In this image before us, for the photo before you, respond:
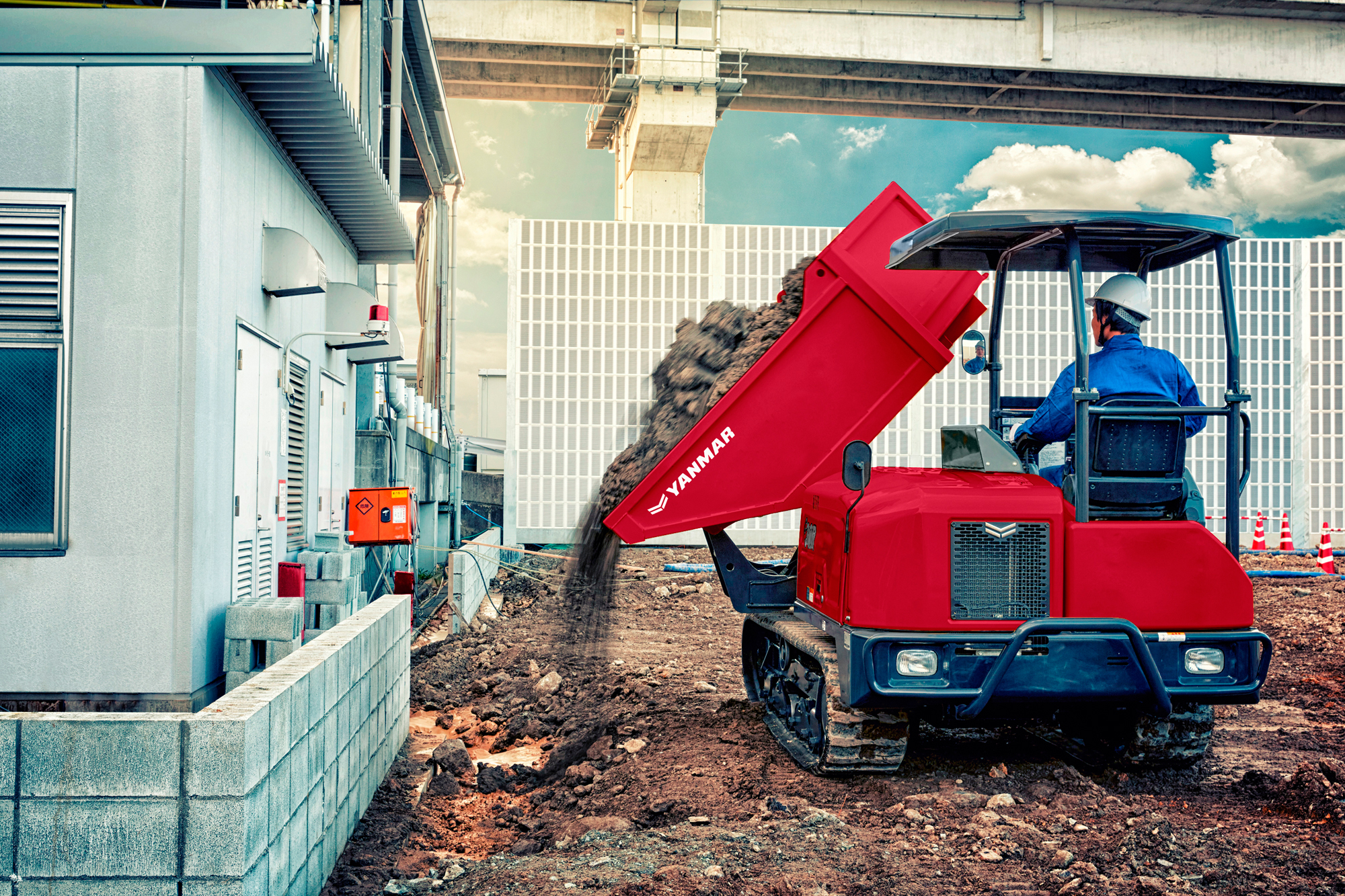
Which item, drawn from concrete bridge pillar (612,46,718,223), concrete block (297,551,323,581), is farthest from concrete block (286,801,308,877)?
concrete bridge pillar (612,46,718,223)

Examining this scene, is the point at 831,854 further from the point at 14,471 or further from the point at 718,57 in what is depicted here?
the point at 718,57

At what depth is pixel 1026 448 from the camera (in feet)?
18.2

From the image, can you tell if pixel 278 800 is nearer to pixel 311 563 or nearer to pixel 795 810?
pixel 795 810

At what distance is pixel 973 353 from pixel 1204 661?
6.31 ft

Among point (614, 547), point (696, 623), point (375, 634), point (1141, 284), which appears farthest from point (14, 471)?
point (696, 623)

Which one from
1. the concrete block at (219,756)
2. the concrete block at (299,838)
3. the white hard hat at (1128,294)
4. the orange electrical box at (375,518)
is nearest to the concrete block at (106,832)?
the concrete block at (219,756)

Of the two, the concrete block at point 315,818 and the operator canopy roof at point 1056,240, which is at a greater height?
the operator canopy roof at point 1056,240

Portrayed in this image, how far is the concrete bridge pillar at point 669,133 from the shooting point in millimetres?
22375

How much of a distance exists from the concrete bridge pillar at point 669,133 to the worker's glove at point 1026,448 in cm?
1880

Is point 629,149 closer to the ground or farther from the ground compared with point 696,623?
farther from the ground

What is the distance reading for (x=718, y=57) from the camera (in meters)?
23.0

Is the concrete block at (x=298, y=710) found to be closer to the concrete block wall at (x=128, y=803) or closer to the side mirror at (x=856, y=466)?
the concrete block wall at (x=128, y=803)

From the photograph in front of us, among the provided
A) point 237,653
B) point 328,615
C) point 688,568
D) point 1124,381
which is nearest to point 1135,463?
point 1124,381

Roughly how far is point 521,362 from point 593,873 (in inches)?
703
